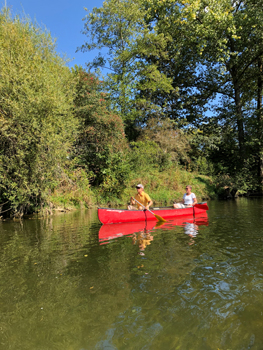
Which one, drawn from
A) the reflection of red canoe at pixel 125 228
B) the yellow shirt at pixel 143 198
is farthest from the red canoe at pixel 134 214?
the yellow shirt at pixel 143 198

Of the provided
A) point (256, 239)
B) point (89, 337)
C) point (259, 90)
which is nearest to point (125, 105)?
point (259, 90)

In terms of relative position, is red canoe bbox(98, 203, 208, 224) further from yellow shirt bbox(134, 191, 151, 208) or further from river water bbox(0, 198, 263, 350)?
river water bbox(0, 198, 263, 350)

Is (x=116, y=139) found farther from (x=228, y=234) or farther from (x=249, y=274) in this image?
(x=249, y=274)

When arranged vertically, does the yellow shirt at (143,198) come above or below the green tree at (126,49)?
below

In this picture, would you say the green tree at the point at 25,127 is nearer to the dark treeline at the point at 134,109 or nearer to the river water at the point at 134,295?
the dark treeline at the point at 134,109

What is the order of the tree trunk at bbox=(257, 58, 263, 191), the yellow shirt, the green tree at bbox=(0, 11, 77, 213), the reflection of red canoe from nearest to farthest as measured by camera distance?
the reflection of red canoe
the yellow shirt
the green tree at bbox=(0, 11, 77, 213)
the tree trunk at bbox=(257, 58, 263, 191)

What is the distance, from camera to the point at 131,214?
9680 mm

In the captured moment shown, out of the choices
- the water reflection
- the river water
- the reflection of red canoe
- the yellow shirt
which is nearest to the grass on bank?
the yellow shirt

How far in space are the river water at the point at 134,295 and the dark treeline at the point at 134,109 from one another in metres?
5.85

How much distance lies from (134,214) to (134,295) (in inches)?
245

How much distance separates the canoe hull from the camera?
30.3ft

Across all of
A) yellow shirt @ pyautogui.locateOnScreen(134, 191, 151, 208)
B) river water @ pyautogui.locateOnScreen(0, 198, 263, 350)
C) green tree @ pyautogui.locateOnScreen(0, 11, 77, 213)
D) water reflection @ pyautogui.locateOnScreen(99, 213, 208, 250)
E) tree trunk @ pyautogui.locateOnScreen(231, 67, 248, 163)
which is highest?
tree trunk @ pyautogui.locateOnScreen(231, 67, 248, 163)

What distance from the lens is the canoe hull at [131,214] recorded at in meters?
9.24

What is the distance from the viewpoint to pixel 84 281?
13.6 ft
